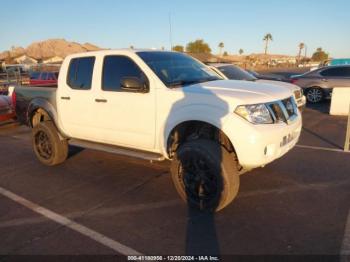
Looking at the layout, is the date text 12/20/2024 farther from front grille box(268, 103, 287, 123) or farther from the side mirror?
the side mirror

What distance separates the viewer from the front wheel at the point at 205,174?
12.6ft

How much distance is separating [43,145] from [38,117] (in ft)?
2.00

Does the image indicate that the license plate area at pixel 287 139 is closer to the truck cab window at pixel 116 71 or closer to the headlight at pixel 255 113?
the headlight at pixel 255 113

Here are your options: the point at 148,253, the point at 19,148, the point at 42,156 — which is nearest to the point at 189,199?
the point at 148,253

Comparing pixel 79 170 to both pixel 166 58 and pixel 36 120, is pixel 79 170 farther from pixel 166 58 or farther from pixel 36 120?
pixel 166 58

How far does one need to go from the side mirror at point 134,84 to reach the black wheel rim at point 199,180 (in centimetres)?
114

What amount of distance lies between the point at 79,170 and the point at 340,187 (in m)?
4.19

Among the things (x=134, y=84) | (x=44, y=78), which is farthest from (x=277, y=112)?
(x=44, y=78)

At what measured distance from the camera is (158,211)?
4180 mm

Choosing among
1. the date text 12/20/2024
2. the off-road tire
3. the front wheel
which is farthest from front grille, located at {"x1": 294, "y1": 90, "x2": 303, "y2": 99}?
the date text 12/20/2024

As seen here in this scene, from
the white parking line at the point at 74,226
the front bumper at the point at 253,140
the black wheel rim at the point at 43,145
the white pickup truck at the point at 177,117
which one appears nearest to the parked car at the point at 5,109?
the black wheel rim at the point at 43,145

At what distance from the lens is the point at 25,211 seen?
433cm

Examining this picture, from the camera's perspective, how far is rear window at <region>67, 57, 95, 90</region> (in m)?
5.31

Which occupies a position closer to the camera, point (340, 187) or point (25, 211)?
point (25, 211)
